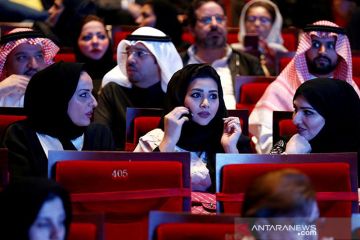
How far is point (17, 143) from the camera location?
4031mm

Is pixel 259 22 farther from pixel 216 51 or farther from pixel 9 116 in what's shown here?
pixel 9 116

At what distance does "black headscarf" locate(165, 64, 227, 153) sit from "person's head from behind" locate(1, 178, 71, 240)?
1.54 meters

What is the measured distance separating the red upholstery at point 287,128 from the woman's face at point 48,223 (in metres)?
1.88

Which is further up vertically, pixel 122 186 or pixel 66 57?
pixel 66 57

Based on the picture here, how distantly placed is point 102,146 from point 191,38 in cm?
330

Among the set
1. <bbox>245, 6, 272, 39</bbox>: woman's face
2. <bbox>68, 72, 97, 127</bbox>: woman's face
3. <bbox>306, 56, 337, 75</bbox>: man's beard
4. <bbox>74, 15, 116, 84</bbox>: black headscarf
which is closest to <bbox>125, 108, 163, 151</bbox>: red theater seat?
<bbox>68, 72, 97, 127</bbox>: woman's face

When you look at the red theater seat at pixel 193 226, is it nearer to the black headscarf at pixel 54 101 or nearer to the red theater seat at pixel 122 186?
the red theater seat at pixel 122 186

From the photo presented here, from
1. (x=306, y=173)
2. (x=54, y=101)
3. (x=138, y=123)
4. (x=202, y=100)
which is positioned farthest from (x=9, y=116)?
(x=306, y=173)

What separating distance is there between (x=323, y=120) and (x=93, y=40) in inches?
102

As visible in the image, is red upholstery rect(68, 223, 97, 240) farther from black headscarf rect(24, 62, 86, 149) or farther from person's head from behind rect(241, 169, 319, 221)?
black headscarf rect(24, 62, 86, 149)

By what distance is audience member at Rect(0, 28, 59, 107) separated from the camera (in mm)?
5410

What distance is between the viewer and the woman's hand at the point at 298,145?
4.20m

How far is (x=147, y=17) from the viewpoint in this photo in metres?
7.09

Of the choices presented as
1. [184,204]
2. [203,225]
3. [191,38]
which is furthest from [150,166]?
[191,38]
